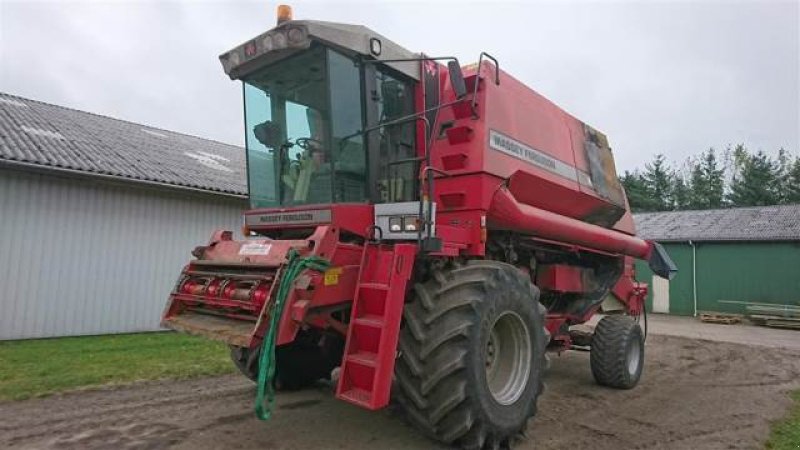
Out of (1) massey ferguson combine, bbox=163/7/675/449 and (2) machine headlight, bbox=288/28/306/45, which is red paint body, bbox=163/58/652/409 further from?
(2) machine headlight, bbox=288/28/306/45

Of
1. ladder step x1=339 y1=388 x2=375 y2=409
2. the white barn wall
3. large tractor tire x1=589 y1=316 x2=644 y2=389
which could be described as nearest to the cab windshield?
ladder step x1=339 y1=388 x2=375 y2=409

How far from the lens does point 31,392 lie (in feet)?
20.4

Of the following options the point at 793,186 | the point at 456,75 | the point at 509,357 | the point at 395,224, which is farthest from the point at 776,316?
the point at 793,186

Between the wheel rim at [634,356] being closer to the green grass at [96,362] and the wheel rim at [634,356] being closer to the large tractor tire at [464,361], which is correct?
the large tractor tire at [464,361]

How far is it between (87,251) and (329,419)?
7876mm

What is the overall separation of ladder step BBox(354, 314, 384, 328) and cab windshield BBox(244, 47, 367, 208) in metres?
1.11

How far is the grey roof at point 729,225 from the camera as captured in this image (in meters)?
22.0

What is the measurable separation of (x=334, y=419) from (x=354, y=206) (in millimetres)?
2053

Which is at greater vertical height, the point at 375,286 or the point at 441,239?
the point at 441,239

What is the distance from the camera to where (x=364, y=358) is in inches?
165

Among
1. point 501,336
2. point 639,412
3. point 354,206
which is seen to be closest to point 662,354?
point 639,412

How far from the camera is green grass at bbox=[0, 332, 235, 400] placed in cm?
670

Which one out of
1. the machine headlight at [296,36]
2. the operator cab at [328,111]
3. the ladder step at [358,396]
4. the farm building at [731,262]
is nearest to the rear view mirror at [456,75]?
the operator cab at [328,111]

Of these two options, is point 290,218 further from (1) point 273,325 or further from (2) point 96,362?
(2) point 96,362
